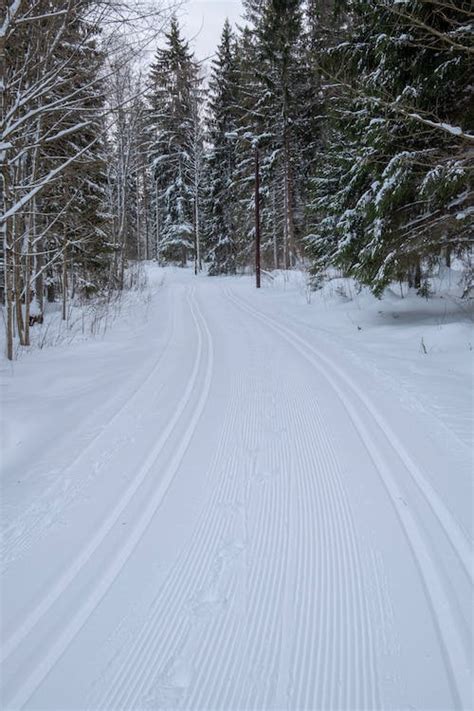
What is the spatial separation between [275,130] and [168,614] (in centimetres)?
2204

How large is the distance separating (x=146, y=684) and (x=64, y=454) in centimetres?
216

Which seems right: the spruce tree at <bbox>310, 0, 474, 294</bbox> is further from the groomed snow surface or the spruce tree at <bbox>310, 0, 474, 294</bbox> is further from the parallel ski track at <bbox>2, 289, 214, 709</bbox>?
the parallel ski track at <bbox>2, 289, 214, 709</bbox>

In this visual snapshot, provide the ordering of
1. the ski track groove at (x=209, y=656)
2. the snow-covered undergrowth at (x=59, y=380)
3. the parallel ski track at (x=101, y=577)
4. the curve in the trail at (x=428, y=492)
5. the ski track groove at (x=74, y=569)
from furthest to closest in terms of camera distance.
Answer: the snow-covered undergrowth at (x=59, y=380)
the curve in the trail at (x=428, y=492)
the ski track groove at (x=74, y=569)
the parallel ski track at (x=101, y=577)
the ski track groove at (x=209, y=656)

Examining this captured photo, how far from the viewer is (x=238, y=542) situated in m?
2.25

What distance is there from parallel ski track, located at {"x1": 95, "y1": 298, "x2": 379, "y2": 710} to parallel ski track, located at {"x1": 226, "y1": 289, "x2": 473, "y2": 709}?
30cm

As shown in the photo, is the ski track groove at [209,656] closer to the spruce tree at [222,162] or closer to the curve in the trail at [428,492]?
the curve in the trail at [428,492]

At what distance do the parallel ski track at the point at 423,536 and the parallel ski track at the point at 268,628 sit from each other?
0.30 meters

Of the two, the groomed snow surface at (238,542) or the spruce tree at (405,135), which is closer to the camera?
the groomed snow surface at (238,542)

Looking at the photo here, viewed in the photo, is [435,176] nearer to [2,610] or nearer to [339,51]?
[339,51]

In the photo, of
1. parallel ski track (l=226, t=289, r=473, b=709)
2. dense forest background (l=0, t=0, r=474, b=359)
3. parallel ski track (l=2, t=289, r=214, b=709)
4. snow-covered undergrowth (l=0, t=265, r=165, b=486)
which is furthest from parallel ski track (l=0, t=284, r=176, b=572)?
dense forest background (l=0, t=0, r=474, b=359)

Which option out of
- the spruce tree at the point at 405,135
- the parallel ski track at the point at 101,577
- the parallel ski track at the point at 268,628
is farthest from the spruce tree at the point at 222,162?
the parallel ski track at the point at 268,628

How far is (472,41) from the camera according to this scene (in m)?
5.14

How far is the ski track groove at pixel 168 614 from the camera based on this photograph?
148 centimetres

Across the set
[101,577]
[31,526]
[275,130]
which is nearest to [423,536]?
[101,577]
